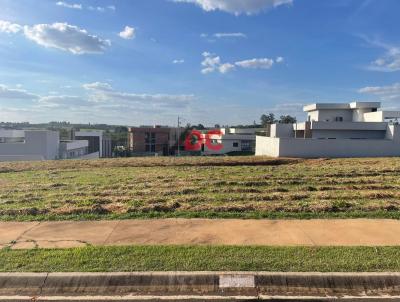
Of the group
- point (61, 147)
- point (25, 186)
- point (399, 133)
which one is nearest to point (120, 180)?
point (25, 186)

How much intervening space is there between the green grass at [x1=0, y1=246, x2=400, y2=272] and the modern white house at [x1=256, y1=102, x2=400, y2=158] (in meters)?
29.8

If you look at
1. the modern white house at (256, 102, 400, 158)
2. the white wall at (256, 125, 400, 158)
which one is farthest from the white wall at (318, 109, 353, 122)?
the white wall at (256, 125, 400, 158)

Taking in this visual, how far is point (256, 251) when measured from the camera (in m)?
5.48

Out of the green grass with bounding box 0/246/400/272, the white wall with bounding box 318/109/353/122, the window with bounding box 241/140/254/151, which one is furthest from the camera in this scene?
the window with bounding box 241/140/254/151

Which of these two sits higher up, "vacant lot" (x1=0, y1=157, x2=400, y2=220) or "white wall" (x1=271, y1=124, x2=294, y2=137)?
"white wall" (x1=271, y1=124, x2=294, y2=137)

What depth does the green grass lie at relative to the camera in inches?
193

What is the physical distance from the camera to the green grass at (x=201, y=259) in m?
4.91

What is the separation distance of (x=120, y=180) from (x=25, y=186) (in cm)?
318

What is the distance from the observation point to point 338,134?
4278 cm

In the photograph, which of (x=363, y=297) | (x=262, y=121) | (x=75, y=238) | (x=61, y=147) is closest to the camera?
(x=363, y=297)

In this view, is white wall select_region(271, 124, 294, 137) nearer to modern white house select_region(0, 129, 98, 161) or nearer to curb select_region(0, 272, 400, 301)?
modern white house select_region(0, 129, 98, 161)

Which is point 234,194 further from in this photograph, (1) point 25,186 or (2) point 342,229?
(1) point 25,186

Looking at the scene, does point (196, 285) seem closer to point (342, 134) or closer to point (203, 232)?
point (203, 232)

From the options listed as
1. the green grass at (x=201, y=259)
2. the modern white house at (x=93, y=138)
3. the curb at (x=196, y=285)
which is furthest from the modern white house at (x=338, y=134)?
the modern white house at (x=93, y=138)
